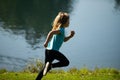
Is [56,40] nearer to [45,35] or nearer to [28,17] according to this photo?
[45,35]

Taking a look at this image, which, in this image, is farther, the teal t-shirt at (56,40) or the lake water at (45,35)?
the lake water at (45,35)

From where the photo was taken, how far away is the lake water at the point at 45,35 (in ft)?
83.7

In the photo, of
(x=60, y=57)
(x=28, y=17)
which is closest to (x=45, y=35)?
(x=28, y=17)

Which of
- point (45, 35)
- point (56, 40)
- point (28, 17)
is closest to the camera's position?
point (56, 40)

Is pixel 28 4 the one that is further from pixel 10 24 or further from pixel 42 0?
pixel 10 24

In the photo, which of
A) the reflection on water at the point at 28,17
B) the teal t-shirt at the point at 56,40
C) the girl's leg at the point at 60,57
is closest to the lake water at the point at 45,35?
the reflection on water at the point at 28,17

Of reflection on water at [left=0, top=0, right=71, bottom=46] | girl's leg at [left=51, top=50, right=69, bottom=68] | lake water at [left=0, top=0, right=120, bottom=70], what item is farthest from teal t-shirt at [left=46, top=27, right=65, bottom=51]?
reflection on water at [left=0, top=0, right=71, bottom=46]

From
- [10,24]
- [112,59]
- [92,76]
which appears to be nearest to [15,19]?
[10,24]

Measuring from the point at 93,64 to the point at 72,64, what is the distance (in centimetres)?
181

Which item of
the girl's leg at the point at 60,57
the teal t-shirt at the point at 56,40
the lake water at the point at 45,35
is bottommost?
the lake water at the point at 45,35

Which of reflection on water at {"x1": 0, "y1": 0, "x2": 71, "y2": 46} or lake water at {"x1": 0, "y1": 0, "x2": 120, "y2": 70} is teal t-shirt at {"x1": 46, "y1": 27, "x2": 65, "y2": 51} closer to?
lake water at {"x1": 0, "y1": 0, "x2": 120, "y2": 70}

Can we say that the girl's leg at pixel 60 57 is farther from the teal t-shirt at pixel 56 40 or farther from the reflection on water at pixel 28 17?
the reflection on water at pixel 28 17

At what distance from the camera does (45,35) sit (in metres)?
35.1

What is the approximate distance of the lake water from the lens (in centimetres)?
2551
